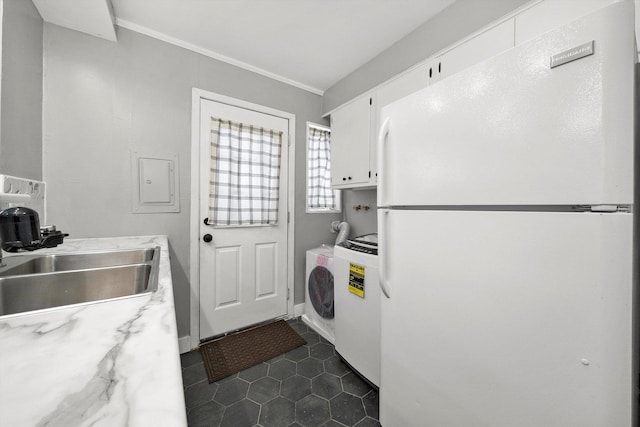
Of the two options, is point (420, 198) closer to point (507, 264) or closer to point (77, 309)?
point (507, 264)

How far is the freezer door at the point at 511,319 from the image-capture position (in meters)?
0.61

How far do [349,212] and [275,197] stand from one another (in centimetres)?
90

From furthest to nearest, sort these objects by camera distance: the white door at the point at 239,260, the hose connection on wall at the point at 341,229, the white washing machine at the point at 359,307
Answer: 1. the hose connection on wall at the point at 341,229
2. the white door at the point at 239,260
3. the white washing machine at the point at 359,307

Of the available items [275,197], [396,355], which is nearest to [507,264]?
[396,355]

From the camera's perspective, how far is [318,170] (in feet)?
9.11

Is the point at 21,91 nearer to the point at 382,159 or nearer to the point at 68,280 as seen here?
the point at 68,280

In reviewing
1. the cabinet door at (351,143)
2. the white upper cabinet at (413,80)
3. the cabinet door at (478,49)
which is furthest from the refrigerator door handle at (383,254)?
the cabinet door at (478,49)

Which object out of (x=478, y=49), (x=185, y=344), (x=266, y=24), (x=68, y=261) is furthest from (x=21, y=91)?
(x=478, y=49)

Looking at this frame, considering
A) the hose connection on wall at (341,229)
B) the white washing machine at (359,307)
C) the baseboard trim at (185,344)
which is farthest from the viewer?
the hose connection on wall at (341,229)

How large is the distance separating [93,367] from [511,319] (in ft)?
3.60

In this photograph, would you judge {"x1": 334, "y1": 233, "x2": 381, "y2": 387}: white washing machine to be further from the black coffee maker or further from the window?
the black coffee maker

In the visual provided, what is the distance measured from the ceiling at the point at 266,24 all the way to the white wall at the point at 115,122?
0.39 feet

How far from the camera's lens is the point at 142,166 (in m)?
1.85

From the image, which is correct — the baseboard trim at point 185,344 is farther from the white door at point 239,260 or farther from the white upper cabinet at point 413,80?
the white upper cabinet at point 413,80
